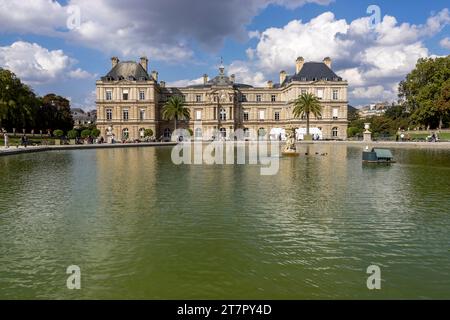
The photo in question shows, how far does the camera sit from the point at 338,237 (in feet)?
32.7

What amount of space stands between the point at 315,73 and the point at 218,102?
22.5 m

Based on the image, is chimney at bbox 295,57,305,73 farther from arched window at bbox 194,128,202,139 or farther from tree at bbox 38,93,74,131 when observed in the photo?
tree at bbox 38,93,74,131

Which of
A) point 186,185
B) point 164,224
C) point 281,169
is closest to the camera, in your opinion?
point 164,224

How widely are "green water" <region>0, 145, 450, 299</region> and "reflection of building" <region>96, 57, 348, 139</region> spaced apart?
67.5m

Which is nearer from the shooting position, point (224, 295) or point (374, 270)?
point (224, 295)

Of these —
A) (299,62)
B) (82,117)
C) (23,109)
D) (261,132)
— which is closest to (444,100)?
(299,62)

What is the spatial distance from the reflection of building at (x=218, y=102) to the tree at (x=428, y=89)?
13.7 m

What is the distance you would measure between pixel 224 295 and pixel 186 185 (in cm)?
1152

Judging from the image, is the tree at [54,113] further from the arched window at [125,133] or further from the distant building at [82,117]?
the distant building at [82,117]

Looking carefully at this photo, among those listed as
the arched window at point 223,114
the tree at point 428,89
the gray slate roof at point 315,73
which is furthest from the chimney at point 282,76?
the tree at point 428,89

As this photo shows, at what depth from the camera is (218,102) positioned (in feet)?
290

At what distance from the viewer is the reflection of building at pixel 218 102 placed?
3290 inches
